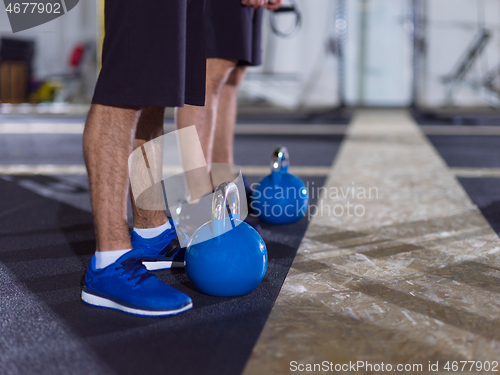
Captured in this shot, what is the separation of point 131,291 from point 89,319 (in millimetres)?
96

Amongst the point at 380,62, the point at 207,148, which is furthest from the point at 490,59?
the point at 207,148

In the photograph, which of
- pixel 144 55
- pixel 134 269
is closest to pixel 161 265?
pixel 134 269

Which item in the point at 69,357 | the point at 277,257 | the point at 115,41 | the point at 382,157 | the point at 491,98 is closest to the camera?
the point at 69,357

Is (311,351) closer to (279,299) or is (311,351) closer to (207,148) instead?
(279,299)

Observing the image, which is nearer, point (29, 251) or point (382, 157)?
point (29, 251)

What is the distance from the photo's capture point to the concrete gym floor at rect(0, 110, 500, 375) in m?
0.82

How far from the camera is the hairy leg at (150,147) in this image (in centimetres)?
125

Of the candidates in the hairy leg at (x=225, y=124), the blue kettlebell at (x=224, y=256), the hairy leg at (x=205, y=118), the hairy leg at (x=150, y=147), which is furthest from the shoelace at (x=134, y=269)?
the hairy leg at (x=225, y=124)

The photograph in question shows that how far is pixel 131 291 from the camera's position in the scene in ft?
3.22

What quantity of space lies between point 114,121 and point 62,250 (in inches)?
22.2

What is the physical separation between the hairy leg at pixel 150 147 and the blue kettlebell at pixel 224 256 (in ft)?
0.80

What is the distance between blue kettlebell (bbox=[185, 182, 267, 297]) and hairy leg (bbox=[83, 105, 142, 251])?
17 centimetres

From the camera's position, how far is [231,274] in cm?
102

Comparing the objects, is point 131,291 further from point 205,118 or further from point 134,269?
point 205,118
